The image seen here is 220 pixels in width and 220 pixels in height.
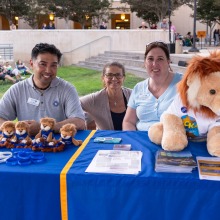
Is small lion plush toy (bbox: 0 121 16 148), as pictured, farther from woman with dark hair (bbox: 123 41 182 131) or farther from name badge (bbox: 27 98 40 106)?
woman with dark hair (bbox: 123 41 182 131)

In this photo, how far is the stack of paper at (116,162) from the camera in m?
1.58

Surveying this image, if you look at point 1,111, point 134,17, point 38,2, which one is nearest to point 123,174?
point 1,111

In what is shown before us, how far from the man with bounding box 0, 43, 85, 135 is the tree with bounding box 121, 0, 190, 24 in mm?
21920

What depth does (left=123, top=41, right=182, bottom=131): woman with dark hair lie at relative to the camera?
8.67ft

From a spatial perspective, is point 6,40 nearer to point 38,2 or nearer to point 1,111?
point 38,2

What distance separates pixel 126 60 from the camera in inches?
502

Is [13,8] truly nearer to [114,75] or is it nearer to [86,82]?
[86,82]

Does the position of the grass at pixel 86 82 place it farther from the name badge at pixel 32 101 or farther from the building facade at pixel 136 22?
the building facade at pixel 136 22

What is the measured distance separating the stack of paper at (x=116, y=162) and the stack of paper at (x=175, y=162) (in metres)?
0.11

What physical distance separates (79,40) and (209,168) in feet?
49.5

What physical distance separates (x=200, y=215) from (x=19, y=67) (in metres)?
11.6

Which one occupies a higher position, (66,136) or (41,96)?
(41,96)

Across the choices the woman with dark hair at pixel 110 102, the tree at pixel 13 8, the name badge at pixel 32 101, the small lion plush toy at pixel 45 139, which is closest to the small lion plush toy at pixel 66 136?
the small lion plush toy at pixel 45 139

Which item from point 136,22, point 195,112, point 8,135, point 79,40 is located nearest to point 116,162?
point 195,112
